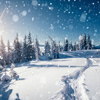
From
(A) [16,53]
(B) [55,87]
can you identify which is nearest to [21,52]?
(A) [16,53]

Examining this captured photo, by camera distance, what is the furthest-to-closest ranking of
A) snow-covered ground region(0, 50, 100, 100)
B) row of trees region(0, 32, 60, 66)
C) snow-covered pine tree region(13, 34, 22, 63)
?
snow-covered pine tree region(13, 34, 22, 63)
row of trees region(0, 32, 60, 66)
snow-covered ground region(0, 50, 100, 100)

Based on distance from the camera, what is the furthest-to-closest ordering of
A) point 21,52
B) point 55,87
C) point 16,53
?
point 21,52
point 16,53
point 55,87

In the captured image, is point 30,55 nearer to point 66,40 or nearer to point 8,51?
point 8,51

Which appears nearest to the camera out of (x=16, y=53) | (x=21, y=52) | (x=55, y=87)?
(x=55, y=87)

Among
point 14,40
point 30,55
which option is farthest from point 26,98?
point 14,40

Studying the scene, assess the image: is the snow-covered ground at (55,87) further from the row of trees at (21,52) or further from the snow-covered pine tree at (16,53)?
the snow-covered pine tree at (16,53)

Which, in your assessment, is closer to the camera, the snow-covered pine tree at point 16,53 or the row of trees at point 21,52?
the row of trees at point 21,52

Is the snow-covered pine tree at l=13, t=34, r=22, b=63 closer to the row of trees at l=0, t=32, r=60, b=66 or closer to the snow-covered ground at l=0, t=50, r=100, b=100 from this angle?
the row of trees at l=0, t=32, r=60, b=66

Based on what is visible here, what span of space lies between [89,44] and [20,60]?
51640 millimetres

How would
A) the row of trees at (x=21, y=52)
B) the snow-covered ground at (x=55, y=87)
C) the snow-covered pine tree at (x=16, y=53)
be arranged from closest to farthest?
1. the snow-covered ground at (x=55, y=87)
2. the row of trees at (x=21, y=52)
3. the snow-covered pine tree at (x=16, y=53)

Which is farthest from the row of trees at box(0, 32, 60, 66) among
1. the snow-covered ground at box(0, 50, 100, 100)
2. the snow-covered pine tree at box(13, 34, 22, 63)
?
the snow-covered ground at box(0, 50, 100, 100)

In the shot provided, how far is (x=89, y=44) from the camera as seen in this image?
56.0 meters

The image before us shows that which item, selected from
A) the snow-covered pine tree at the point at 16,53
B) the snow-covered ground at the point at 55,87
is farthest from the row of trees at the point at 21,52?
the snow-covered ground at the point at 55,87

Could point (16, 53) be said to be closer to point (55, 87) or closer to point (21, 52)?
point (21, 52)
